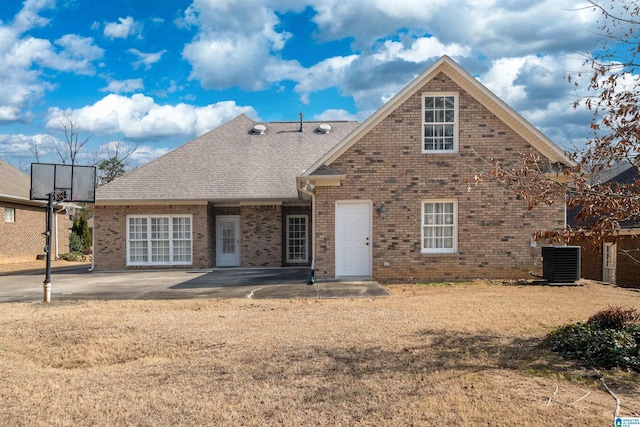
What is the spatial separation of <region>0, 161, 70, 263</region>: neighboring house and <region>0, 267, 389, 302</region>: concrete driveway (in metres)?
10.2

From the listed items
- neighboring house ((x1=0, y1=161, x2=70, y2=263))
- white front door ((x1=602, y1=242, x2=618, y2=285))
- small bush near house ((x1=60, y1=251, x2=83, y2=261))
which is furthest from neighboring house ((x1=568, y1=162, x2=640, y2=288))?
neighboring house ((x1=0, y1=161, x2=70, y2=263))

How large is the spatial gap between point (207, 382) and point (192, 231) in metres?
15.3

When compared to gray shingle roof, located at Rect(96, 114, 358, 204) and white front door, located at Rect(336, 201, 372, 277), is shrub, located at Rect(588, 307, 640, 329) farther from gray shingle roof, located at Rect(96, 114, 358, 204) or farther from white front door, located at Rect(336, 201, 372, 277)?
gray shingle roof, located at Rect(96, 114, 358, 204)

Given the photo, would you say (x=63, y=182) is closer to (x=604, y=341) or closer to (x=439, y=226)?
(x=439, y=226)

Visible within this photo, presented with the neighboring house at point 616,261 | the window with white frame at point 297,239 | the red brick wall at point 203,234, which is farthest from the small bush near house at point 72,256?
the neighboring house at point 616,261

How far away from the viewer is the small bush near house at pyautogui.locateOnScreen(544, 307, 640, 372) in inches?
241

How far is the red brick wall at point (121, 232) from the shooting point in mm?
20391

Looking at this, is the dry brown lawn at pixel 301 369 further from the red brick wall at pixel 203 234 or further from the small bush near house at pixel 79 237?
the small bush near house at pixel 79 237

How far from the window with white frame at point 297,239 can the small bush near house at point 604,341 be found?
46.7 feet

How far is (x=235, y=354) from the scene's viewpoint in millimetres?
6855

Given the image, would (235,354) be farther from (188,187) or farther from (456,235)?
(188,187)

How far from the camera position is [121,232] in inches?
808

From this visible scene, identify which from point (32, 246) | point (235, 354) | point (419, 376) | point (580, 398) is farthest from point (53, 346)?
point (32, 246)

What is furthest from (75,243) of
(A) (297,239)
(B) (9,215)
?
(A) (297,239)
